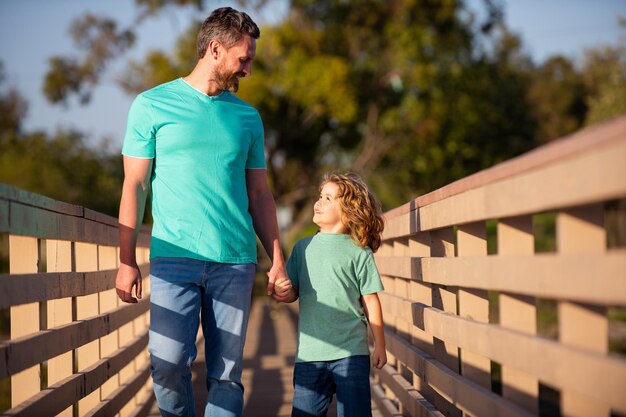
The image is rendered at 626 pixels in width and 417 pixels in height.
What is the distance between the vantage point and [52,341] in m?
3.91

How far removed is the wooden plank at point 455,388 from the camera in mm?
3242

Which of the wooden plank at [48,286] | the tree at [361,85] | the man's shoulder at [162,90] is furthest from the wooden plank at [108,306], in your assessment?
the tree at [361,85]

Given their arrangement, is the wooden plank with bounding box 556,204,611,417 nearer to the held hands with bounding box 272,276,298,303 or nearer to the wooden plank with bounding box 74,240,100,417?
the held hands with bounding box 272,276,298,303

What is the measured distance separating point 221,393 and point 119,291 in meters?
0.58

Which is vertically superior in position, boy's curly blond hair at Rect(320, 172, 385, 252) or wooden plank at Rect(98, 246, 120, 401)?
boy's curly blond hair at Rect(320, 172, 385, 252)

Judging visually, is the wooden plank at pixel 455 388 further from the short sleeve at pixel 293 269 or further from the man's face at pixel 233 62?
the man's face at pixel 233 62

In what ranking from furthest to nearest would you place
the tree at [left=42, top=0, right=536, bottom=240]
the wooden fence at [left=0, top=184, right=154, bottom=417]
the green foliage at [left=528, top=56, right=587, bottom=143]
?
the green foliage at [left=528, top=56, right=587, bottom=143]
the tree at [left=42, top=0, right=536, bottom=240]
the wooden fence at [left=0, top=184, right=154, bottom=417]

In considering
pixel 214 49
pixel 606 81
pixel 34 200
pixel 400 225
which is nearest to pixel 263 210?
pixel 214 49

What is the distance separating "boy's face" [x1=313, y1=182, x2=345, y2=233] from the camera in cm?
479

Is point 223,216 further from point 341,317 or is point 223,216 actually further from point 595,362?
point 595,362

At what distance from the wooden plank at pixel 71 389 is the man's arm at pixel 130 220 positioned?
41 cm

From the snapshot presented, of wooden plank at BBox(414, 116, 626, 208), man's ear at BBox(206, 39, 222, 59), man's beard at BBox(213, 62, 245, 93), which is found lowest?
wooden plank at BBox(414, 116, 626, 208)

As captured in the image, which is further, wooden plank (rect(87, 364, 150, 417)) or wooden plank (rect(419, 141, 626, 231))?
wooden plank (rect(87, 364, 150, 417))

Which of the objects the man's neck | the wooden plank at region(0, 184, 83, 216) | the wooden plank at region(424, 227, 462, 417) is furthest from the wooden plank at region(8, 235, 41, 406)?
the wooden plank at region(424, 227, 462, 417)
